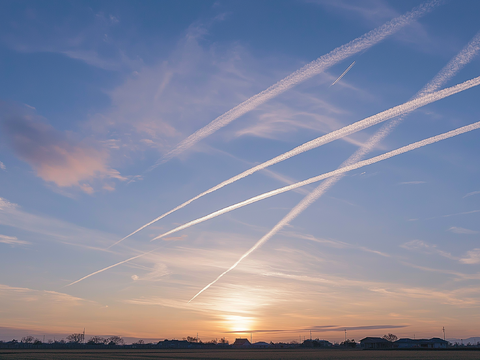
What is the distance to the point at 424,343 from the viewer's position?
198 metres
